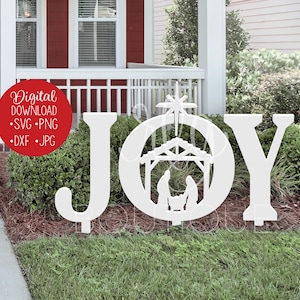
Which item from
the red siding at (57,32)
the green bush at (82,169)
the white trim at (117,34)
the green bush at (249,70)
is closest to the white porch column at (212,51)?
the green bush at (82,169)

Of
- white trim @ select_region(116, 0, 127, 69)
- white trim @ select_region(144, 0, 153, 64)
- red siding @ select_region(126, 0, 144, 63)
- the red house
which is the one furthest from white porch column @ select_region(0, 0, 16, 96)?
white trim @ select_region(144, 0, 153, 64)

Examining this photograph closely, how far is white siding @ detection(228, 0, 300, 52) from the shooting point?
14594 mm

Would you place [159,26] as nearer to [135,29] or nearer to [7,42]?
[135,29]

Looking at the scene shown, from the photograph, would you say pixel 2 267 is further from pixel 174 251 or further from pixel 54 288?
pixel 174 251

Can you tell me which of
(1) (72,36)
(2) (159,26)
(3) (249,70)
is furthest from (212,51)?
(2) (159,26)

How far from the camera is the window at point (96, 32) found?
12.1 metres

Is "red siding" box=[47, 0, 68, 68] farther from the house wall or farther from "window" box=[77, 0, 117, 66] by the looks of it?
"window" box=[77, 0, 117, 66]

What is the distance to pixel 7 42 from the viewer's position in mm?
8203

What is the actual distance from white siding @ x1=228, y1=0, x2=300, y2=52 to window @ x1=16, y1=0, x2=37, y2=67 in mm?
5549

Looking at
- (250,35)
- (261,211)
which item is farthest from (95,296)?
(250,35)

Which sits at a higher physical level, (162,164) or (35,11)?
(35,11)

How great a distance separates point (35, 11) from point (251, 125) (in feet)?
25.1

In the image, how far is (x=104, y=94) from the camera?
12.1m

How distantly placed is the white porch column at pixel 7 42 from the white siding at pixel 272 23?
7827 mm
